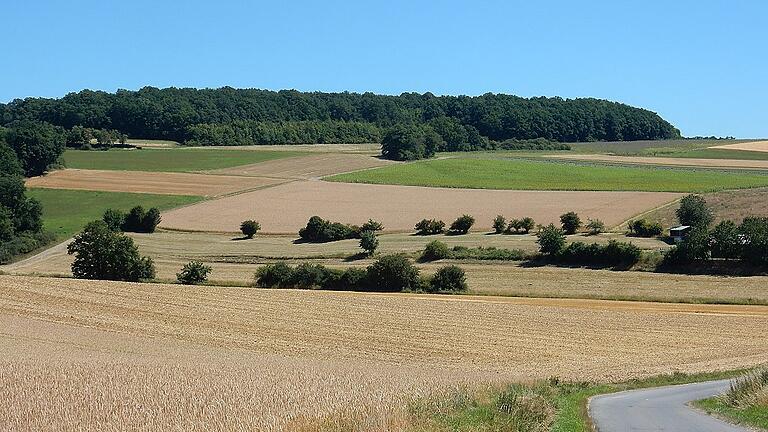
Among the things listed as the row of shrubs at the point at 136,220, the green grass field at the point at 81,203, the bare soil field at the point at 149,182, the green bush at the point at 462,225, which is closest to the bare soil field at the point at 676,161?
the bare soil field at the point at 149,182

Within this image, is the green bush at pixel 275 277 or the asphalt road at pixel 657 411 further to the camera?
the green bush at pixel 275 277

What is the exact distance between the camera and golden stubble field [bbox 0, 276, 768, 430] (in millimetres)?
19438

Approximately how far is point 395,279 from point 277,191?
157 feet

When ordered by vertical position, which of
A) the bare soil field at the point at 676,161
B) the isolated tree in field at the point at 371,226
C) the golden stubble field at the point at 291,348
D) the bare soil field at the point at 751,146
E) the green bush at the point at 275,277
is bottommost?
the green bush at the point at 275,277

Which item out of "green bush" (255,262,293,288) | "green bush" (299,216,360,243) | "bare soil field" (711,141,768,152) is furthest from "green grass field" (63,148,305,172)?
"green bush" (255,262,293,288)

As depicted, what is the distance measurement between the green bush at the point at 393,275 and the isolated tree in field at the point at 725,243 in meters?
17.0

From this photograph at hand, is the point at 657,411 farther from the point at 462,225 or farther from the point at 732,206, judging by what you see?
the point at 732,206

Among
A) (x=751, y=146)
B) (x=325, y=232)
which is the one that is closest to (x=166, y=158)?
(x=325, y=232)

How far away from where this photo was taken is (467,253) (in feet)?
208

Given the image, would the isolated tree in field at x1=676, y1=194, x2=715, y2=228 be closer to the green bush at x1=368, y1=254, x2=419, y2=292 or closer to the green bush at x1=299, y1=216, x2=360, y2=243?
the green bush at x1=299, y1=216, x2=360, y2=243

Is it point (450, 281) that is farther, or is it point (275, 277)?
point (275, 277)

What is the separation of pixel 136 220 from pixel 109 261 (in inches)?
846

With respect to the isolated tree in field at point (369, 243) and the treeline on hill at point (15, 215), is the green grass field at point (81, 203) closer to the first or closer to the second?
the treeline on hill at point (15, 215)

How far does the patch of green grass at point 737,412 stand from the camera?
62.0ft
